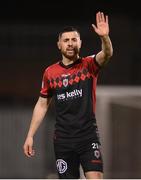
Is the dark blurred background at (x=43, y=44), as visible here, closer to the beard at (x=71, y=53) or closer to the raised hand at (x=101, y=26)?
the beard at (x=71, y=53)

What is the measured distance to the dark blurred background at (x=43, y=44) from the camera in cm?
1419

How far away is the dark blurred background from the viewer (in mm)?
14188

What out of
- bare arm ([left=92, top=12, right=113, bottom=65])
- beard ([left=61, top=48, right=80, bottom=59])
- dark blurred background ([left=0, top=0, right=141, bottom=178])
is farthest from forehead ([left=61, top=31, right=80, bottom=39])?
dark blurred background ([left=0, top=0, right=141, bottom=178])

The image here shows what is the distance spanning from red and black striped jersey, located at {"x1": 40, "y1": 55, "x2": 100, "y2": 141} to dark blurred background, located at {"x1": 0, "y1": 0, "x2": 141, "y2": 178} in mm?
7823

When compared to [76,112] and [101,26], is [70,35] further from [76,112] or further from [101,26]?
[76,112]

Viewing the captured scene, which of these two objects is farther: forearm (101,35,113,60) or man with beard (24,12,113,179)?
man with beard (24,12,113,179)

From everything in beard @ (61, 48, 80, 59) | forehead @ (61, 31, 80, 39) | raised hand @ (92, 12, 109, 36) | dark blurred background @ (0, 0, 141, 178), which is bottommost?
dark blurred background @ (0, 0, 141, 178)

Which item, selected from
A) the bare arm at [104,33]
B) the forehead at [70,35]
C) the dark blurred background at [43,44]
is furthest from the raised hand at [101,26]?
the dark blurred background at [43,44]

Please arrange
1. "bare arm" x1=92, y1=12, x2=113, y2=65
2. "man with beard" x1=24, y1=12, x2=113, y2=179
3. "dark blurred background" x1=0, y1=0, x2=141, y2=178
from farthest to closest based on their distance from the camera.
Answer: "dark blurred background" x1=0, y1=0, x2=141, y2=178, "man with beard" x1=24, y1=12, x2=113, y2=179, "bare arm" x1=92, y1=12, x2=113, y2=65

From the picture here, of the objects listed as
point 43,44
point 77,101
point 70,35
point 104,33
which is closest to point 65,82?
point 77,101

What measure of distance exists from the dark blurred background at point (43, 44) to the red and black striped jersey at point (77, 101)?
25.7 feet

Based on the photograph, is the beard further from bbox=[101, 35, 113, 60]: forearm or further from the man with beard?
bbox=[101, 35, 113, 60]: forearm

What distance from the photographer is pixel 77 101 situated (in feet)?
17.0

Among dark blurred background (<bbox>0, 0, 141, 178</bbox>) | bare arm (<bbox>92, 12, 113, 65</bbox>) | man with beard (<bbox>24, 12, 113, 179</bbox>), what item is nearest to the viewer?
bare arm (<bbox>92, 12, 113, 65</bbox>)
